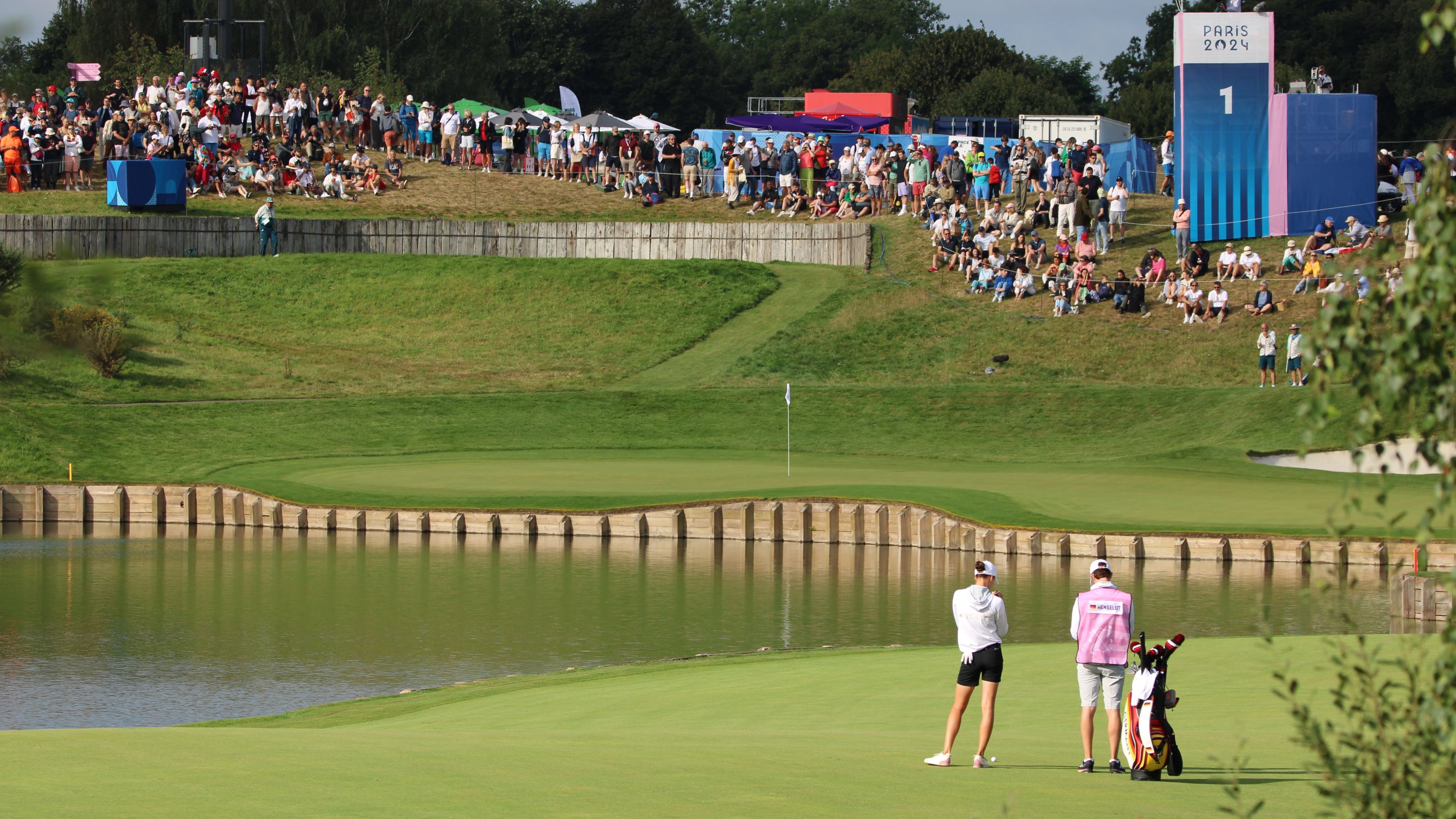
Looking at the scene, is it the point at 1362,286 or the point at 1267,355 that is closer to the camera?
the point at 1362,286

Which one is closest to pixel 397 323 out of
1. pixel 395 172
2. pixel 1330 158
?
pixel 395 172

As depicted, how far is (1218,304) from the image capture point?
3781 centimetres

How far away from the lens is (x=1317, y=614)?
20.6m

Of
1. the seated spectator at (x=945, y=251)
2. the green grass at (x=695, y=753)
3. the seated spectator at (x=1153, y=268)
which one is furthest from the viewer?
the seated spectator at (x=945, y=251)

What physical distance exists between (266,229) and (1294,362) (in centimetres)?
2866

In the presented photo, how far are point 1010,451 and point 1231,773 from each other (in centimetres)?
2312

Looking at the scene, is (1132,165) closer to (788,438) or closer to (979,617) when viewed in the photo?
(788,438)

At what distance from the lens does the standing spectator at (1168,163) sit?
148ft

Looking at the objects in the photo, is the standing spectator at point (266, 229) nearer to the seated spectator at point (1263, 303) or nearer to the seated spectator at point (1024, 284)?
the seated spectator at point (1024, 284)

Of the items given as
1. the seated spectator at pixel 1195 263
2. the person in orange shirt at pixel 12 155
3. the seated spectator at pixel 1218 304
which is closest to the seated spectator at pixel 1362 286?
the seated spectator at pixel 1218 304

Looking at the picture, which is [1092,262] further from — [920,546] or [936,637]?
[936,637]

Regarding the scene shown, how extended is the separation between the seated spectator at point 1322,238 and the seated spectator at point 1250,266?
123 cm

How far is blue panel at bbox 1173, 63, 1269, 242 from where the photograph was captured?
40.7 meters

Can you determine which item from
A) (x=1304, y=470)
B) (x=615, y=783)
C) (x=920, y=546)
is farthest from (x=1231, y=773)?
(x=1304, y=470)
